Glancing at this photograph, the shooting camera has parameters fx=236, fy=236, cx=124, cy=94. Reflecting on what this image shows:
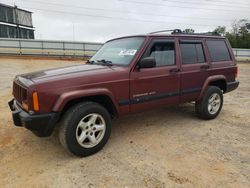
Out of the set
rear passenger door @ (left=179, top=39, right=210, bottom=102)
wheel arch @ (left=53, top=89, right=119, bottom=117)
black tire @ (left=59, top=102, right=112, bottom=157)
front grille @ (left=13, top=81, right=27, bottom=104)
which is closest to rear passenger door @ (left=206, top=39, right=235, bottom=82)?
rear passenger door @ (left=179, top=39, right=210, bottom=102)

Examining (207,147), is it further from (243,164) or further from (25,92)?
(25,92)

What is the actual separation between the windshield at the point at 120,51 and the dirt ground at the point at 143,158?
140cm

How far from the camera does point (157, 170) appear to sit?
10.7 ft

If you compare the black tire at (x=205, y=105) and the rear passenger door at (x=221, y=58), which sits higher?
the rear passenger door at (x=221, y=58)

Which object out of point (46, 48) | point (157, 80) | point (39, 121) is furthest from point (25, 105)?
point (46, 48)

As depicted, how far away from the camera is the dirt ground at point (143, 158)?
303cm

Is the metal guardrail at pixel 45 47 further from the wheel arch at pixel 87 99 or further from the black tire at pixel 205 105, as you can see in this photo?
the wheel arch at pixel 87 99

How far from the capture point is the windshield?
4156mm

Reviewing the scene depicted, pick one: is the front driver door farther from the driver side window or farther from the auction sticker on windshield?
the auction sticker on windshield

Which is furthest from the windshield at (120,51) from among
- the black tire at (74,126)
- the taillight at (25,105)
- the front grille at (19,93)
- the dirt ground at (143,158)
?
the taillight at (25,105)

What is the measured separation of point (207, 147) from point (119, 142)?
150 centimetres

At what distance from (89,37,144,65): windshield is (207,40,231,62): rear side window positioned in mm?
1939

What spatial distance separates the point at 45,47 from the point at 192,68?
22.5 m

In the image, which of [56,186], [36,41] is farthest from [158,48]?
[36,41]
